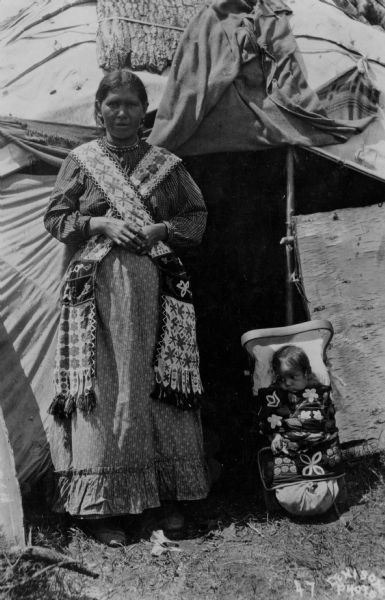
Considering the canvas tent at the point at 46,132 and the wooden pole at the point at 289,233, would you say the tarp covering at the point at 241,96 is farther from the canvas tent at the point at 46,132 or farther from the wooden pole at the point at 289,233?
the wooden pole at the point at 289,233

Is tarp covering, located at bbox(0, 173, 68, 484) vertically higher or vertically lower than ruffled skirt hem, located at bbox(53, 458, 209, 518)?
higher

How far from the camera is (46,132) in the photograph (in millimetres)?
4035

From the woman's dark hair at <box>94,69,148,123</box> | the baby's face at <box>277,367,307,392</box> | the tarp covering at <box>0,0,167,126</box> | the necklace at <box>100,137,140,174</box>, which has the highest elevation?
the tarp covering at <box>0,0,167,126</box>

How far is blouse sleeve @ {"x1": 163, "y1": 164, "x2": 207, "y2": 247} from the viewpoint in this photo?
3760mm

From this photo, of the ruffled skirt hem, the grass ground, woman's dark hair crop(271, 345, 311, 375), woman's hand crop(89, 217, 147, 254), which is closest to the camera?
the grass ground

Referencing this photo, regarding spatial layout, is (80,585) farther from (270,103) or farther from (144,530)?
(270,103)

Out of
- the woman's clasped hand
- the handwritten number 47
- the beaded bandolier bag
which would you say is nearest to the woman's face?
the beaded bandolier bag

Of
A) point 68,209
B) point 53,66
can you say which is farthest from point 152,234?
point 53,66

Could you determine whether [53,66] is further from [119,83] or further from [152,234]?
[152,234]

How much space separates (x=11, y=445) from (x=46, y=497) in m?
0.33

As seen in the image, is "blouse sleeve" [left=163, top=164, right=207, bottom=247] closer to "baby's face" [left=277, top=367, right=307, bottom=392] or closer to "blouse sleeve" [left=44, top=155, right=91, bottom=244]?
"blouse sleeve" [left=44, top=155, right=91, bottom=244]

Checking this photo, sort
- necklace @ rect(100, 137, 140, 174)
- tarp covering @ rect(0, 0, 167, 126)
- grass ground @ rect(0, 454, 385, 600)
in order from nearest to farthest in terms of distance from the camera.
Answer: grass ground @ rect(0, 454, 385, 600), necklace @ rect(100, 137, 140, 174), tarp covering @ rect(0, 0, 167, 126)

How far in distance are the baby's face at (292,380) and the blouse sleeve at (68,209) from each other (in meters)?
1.21

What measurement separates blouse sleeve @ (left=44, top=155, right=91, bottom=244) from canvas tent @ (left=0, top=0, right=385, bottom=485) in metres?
0.31
